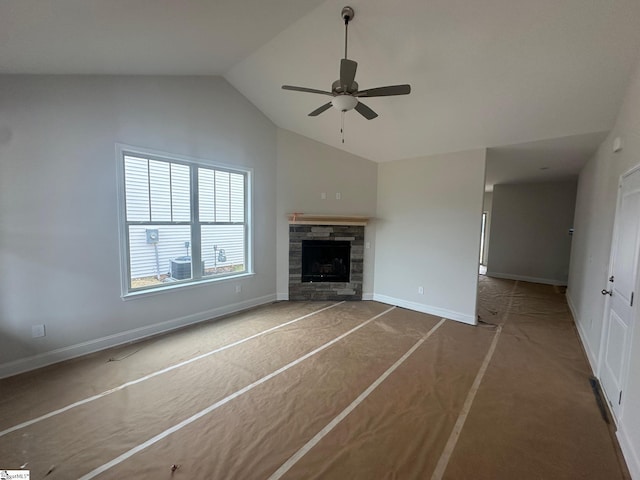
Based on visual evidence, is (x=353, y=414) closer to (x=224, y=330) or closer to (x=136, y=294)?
Answer: (x=224, y=330)

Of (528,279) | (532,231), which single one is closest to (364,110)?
(532,231)

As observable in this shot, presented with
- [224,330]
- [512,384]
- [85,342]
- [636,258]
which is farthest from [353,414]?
[85,342]

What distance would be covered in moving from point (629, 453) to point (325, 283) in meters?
3.97

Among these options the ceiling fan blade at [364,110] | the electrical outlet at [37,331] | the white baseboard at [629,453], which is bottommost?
the white baseboard at [629,453]

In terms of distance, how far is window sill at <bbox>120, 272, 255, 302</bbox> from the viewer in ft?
10.8

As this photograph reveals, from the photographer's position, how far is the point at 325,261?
526 centimetres

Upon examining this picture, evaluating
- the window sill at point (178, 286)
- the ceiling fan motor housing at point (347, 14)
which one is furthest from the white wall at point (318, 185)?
the ceiling fan motor housing at point (347, 14)

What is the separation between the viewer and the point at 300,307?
4.76 metres

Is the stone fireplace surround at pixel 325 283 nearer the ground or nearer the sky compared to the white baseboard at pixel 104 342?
nearer the sky

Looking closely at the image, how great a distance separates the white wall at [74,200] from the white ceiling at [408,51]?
0.82 ft

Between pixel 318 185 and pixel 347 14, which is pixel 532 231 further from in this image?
pixel 347 14

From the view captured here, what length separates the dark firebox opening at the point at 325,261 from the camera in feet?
17.0

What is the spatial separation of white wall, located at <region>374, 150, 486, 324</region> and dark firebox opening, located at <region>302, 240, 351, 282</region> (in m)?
0.64

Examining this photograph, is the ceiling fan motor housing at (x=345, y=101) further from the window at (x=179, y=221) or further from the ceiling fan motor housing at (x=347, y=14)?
the window at (x=179, y=221)
